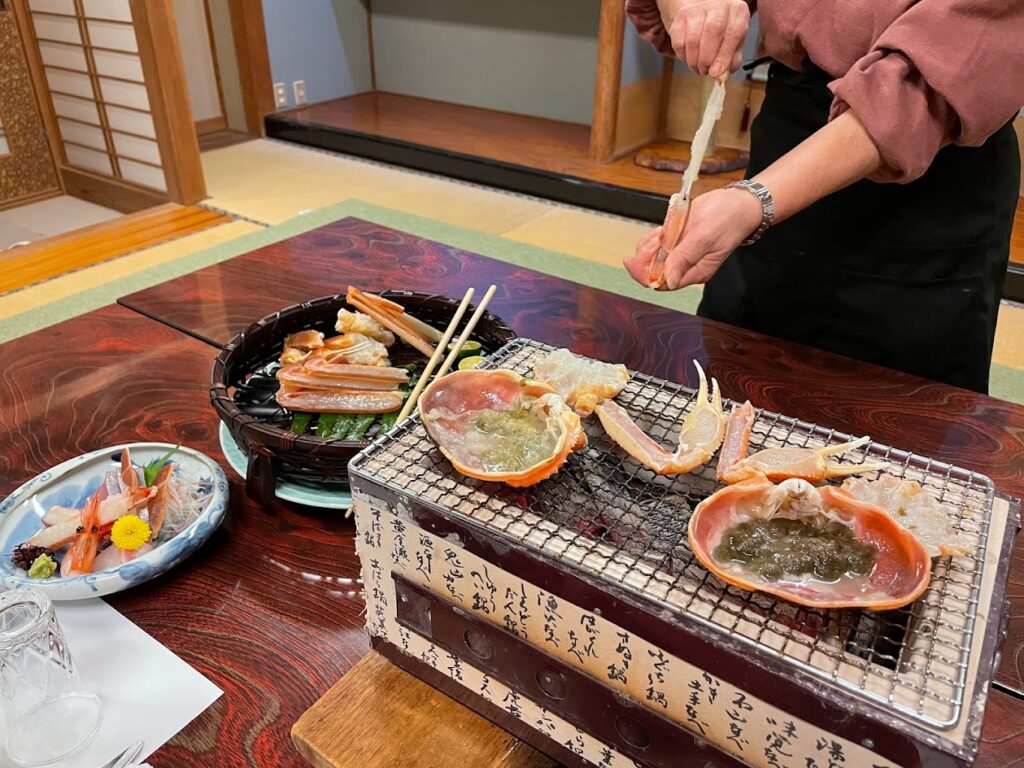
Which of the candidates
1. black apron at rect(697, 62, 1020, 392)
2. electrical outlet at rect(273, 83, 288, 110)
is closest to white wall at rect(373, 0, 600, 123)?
electrical outlet at rect(273, 83, 288, 110)

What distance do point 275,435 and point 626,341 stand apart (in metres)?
0.74

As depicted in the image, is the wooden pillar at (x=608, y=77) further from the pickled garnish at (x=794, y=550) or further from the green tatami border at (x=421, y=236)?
the pickled garnish at (x=794, y=550)

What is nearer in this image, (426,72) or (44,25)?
(44,25)

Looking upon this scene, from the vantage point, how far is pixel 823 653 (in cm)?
51

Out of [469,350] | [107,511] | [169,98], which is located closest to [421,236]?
[469,350]

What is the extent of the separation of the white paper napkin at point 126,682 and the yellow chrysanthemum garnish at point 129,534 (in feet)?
0.23

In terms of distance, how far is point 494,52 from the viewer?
5543 millimetres

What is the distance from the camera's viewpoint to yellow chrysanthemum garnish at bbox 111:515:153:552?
3.02 ft

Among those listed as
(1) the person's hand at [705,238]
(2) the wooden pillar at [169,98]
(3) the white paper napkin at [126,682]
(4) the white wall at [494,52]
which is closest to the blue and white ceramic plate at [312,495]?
(3) the white paper napkin at [126,682]

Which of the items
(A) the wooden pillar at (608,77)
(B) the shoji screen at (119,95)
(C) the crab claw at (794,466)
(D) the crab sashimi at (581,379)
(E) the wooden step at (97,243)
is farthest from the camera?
(A) the wooden pillar at (608,77)

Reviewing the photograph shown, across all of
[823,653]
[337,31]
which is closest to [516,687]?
[823,653]

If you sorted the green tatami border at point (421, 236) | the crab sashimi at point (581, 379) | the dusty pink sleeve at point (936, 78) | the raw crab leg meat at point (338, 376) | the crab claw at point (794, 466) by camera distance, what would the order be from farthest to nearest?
the green tatami border at point (421, 236) → the raw crab leg meat at point (338, 376) → the dusty pink sleeve at point (936, 78) → the crab sashimi at point (581, 379) → the crab claw at point (794, 466)

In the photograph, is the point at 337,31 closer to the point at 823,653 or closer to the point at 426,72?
the point at 426,72

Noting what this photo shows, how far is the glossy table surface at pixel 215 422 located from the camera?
81 cm
